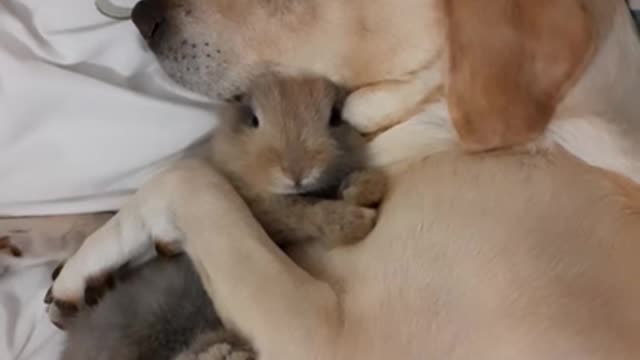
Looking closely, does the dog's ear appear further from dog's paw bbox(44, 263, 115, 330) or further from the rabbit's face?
dog's paw bbox(44, 263, 115, 330)

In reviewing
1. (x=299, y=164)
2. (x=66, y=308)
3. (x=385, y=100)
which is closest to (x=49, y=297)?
(x=66, y=308)

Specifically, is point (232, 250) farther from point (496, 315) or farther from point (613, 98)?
point (613, 98)

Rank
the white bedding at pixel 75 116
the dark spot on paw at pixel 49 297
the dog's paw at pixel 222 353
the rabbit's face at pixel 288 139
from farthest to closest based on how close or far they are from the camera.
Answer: the white bedding at pixel 75 116, the dark spot on paw at pixel 49 297, the rabbit's face at pixel 288 139, the dog's paw at pixel 222 353

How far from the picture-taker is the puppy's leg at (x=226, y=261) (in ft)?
5.06

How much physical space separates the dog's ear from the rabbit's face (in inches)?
6.2

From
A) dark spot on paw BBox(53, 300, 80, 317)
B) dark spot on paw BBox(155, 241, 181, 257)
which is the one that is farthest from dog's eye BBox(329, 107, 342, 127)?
dark spot on paw BBox(53, 300, 80, 317)

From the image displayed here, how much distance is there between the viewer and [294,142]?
1.60m

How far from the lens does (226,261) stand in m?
1.59

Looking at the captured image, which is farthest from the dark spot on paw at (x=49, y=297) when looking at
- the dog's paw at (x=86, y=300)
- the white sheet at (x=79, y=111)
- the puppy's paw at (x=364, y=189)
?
the puppy's paw at (x=364, y=189)

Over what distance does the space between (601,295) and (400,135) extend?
33 cm

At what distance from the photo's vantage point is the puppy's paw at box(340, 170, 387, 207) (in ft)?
5.30

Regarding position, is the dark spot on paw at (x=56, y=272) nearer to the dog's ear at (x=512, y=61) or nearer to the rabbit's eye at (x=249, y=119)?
the rabbit's eye at (x=249, y=119)

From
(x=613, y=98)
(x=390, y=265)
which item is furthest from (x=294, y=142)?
(x=613, y=98)

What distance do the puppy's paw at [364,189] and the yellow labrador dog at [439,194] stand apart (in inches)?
0.6
